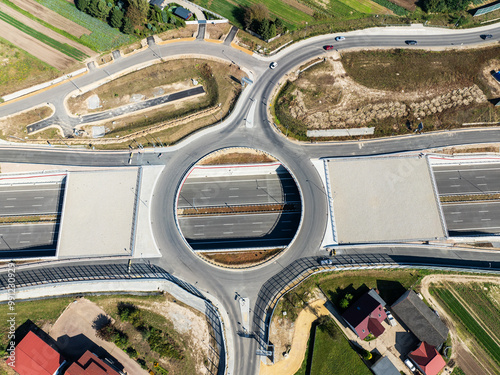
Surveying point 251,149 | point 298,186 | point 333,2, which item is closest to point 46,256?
point 251,149

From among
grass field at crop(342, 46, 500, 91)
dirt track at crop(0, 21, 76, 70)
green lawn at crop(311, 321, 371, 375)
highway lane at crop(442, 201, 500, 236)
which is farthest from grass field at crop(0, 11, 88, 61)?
highway lane at crop(442, 201, 500, 236)

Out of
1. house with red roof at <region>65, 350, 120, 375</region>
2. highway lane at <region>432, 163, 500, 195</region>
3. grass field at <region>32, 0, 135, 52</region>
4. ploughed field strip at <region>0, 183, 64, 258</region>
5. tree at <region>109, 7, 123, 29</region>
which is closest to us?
house with red roof at <region>65, 350, 120, 375</region>

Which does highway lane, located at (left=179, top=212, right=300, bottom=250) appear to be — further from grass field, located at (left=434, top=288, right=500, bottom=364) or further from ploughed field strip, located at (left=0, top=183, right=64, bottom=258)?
A: grass field, located at (left=434, top=288, right=500, bottom=364)

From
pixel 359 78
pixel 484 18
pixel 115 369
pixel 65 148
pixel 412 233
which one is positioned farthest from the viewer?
pixel 484 18

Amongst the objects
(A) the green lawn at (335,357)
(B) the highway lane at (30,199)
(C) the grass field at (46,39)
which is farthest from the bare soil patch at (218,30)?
(A) the green lawn at (335,357)

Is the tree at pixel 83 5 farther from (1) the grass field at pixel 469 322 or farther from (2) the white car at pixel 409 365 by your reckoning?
(2) the white car at pixel 409 365

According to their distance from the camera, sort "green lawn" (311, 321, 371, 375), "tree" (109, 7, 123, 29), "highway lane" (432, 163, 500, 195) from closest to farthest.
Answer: "green lawn" (311, 321, 371, 375) < "highway lane" (432, 163, 500, 195) < "tree" (109, 7, 123, 29)

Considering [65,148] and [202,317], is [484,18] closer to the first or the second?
[202,317]
